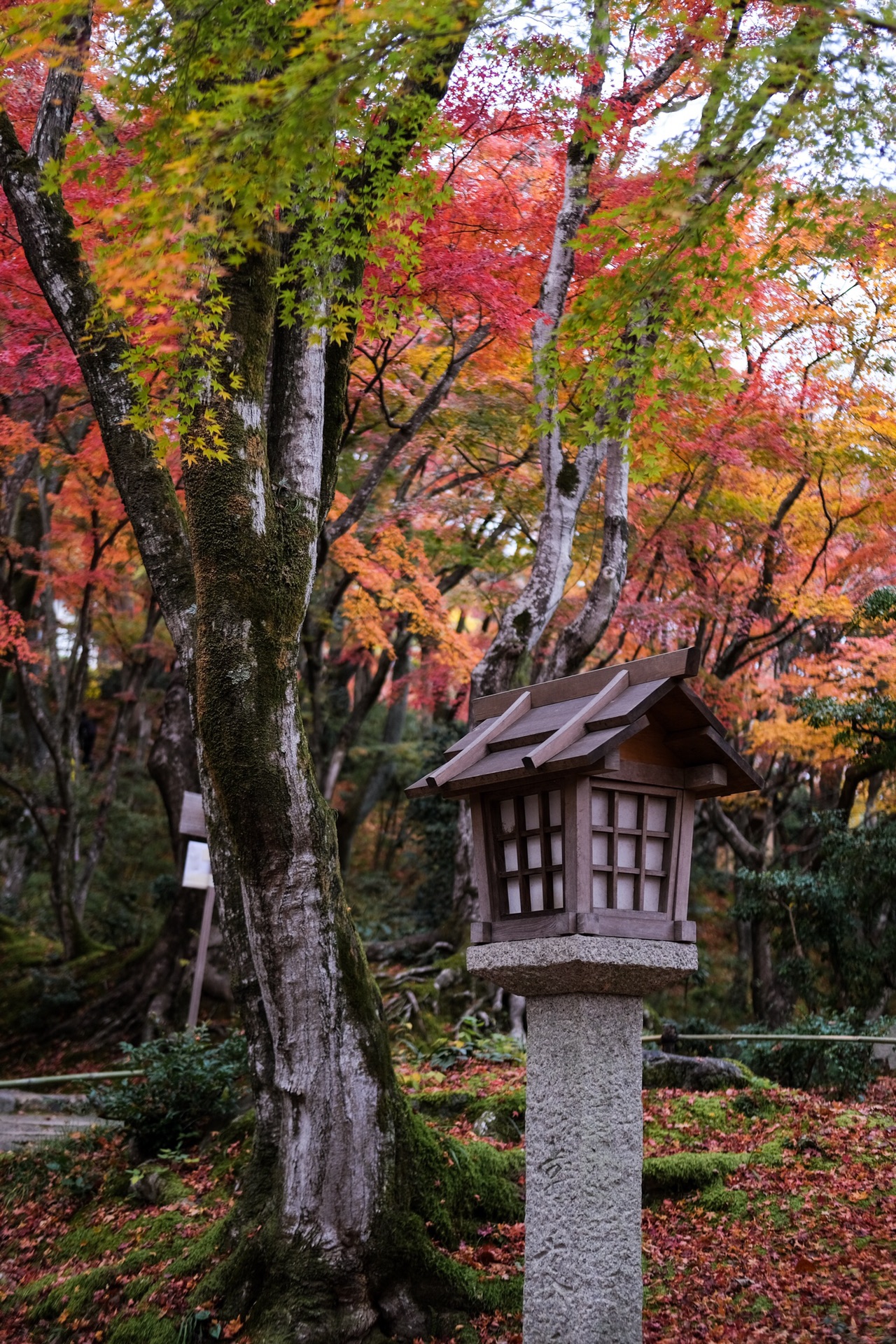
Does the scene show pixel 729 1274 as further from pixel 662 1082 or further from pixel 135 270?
pixel 135 270

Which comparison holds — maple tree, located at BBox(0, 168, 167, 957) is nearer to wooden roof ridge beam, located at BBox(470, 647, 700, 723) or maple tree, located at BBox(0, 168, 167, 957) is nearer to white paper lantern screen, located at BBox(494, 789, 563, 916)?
wooden roof ridge beam, located at BBox(470, 647, 700, 723)

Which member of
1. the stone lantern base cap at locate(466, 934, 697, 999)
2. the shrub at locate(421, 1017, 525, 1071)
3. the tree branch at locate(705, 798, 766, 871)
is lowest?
the shrub at locate(421, 1017, 525, 1071)

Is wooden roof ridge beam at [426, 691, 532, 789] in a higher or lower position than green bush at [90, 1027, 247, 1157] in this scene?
higher

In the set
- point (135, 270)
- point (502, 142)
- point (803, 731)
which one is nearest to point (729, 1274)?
point (135, 270)

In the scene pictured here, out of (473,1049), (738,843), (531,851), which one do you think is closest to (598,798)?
(531,851)

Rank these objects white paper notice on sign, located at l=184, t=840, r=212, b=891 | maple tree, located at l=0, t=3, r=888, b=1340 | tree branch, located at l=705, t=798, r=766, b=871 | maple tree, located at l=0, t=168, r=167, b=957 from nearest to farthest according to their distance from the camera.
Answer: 1. maple tree, located at l=0, t=3, r=888, b=1340
2. white paper notice on sign, located at l=184, t=840, r=212, b=891
3. maple tree, located at l=0, t=168, r=167, b=957
4. tree branch, located at l=705, t=798, r=766, b=871

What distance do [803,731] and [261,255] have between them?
8204 millimetres

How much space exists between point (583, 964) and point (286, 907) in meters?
1.59

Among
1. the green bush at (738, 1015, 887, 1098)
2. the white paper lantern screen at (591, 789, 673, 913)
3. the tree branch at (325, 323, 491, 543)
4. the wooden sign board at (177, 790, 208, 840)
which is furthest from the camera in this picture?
the tree branch at (325, 323, 491, 543)

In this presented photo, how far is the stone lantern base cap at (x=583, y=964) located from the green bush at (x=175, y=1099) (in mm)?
4173

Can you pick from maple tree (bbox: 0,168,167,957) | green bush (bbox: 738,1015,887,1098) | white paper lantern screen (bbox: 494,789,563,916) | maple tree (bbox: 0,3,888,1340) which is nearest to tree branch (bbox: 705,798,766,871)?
green bush (bbox: 738,1015,887,1098)

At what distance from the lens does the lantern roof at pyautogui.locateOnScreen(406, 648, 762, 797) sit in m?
3.62

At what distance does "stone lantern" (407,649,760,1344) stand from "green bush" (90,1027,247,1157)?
401cm

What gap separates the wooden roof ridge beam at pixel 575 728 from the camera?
3.58m
